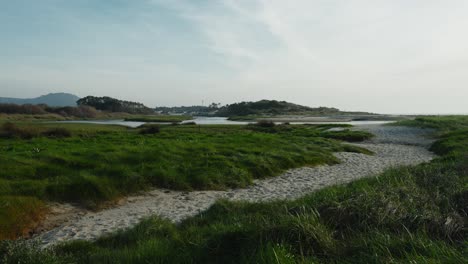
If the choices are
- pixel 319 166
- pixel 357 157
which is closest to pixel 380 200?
pixel 319 166

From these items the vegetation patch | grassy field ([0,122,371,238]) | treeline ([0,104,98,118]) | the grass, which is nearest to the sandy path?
the vegetation patch

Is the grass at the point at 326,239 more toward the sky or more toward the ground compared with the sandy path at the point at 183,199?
more toward the sky

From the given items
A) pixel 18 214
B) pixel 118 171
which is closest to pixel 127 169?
pixel 118 171

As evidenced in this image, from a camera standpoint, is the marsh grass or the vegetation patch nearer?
the vegetation patch

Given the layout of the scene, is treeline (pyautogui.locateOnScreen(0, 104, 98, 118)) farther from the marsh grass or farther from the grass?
the grass

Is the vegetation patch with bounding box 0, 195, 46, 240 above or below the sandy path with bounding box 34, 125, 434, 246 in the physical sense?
above

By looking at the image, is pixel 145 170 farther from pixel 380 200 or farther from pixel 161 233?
pixel 380 200

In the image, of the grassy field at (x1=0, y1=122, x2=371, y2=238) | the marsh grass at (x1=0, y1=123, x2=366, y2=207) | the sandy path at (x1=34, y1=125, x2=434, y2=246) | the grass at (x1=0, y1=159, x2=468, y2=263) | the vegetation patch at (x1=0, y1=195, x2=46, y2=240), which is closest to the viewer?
the grass at (x1=0, y1=159, x2=468, y2=263)

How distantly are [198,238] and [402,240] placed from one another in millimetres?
4148

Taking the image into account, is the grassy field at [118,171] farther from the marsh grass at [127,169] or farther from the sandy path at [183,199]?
the sandy path at [183,199]

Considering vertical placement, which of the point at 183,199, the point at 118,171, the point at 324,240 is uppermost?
the point at 324,240

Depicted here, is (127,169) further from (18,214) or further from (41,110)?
(41,110)

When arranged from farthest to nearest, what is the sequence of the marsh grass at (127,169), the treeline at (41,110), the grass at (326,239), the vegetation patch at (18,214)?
the treeline at (41,110) → the marsh grass at (127,169) → the vegetation patch at (18,214) → the grass at (326,239)

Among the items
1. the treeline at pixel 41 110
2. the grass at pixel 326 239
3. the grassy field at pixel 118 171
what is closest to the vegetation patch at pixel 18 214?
the grassy field at pixel 118 171
